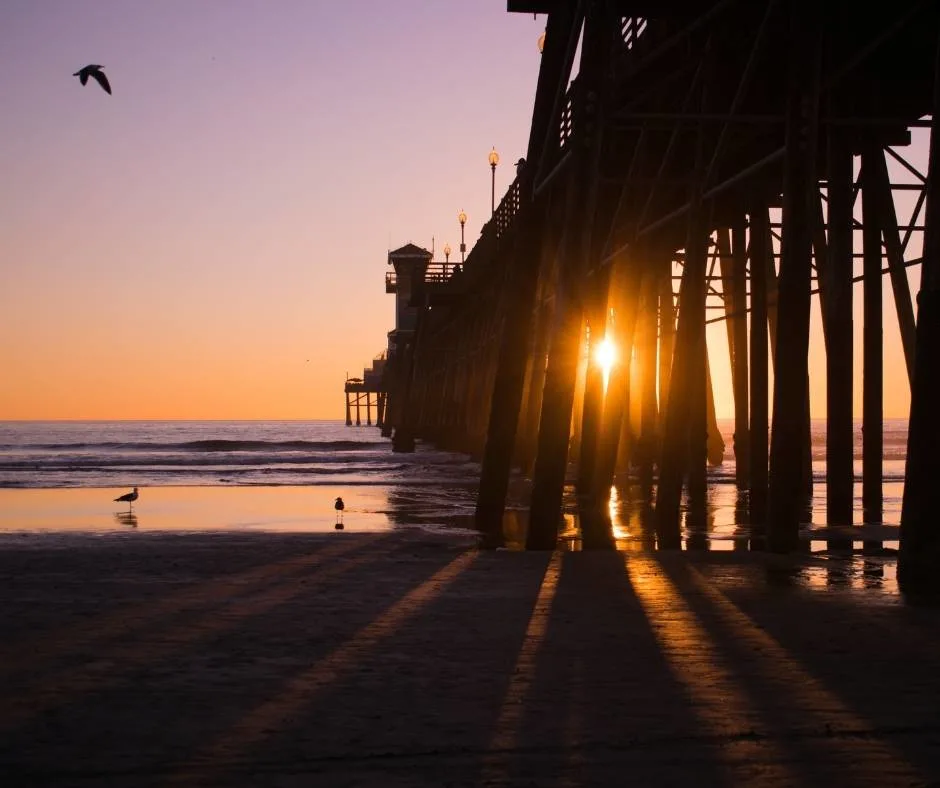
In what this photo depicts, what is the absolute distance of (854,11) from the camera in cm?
1163

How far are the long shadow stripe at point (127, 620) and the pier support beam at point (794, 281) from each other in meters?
3.70

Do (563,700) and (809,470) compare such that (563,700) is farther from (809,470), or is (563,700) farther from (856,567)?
(809,470)

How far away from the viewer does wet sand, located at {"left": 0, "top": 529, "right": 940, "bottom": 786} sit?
381 centimetres

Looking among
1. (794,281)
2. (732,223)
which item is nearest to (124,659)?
(794,281)

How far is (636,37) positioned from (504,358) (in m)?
5.05

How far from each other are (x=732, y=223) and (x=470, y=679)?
1448 centimetres

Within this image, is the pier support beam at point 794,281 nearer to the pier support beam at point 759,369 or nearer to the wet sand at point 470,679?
the wet sand at point 470,679

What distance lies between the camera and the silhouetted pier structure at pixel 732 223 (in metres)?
9.45

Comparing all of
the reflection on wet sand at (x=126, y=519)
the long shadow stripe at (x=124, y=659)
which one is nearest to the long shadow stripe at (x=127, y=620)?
the long shadow stripe at (x=124, y=659)

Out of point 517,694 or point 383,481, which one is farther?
point 383,481

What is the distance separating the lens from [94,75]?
1390cm

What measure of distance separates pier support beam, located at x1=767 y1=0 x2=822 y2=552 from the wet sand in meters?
0.92

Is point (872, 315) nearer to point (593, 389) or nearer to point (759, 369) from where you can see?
point (759, 369)

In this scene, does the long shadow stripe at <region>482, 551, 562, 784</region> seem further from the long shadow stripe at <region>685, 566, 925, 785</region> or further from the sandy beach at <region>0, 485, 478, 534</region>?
the sandy beach at <region>0, 485, 478, 534</region>
